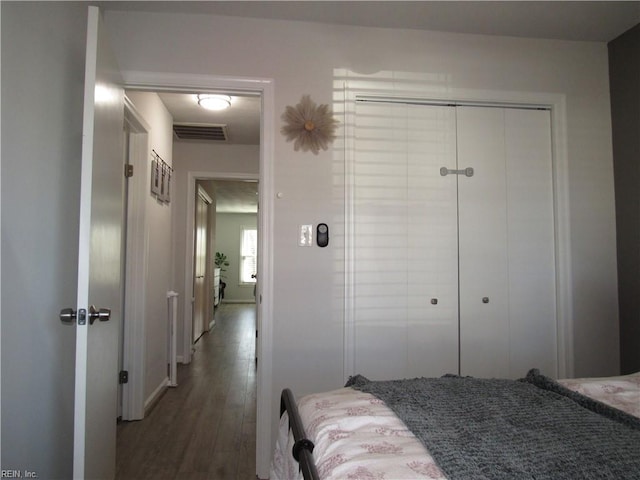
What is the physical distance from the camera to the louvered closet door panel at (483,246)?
2291 millimetres

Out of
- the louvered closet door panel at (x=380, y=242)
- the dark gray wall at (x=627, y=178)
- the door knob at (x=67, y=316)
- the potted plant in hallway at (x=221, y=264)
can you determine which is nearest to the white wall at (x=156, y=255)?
the door knob at (x=67, y=316)

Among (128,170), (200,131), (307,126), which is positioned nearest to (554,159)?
(307,126)

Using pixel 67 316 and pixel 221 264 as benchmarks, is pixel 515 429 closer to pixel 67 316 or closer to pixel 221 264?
pixel 67 316

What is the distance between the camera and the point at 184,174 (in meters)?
4.39

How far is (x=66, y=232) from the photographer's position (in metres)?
1.66

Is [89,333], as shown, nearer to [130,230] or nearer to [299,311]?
[299,311]

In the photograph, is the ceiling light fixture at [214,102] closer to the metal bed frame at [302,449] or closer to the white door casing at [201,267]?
the white door casing at [201,267]

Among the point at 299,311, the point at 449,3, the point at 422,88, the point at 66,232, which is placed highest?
the point at 449,3

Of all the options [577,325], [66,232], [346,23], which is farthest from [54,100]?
[577,325]

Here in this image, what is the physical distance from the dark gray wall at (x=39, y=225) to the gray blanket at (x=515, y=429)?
1181 millimetres

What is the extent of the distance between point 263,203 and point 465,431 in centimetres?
154

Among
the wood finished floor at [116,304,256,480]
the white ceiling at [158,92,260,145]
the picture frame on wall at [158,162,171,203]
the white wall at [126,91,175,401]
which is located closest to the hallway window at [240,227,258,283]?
the wood finished floor at [116,304,256,480]

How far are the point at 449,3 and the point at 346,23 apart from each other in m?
0.56

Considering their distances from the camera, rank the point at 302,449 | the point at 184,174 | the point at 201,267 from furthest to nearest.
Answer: the point at 201,267 < the point at 184,174 < the point at 302,449
